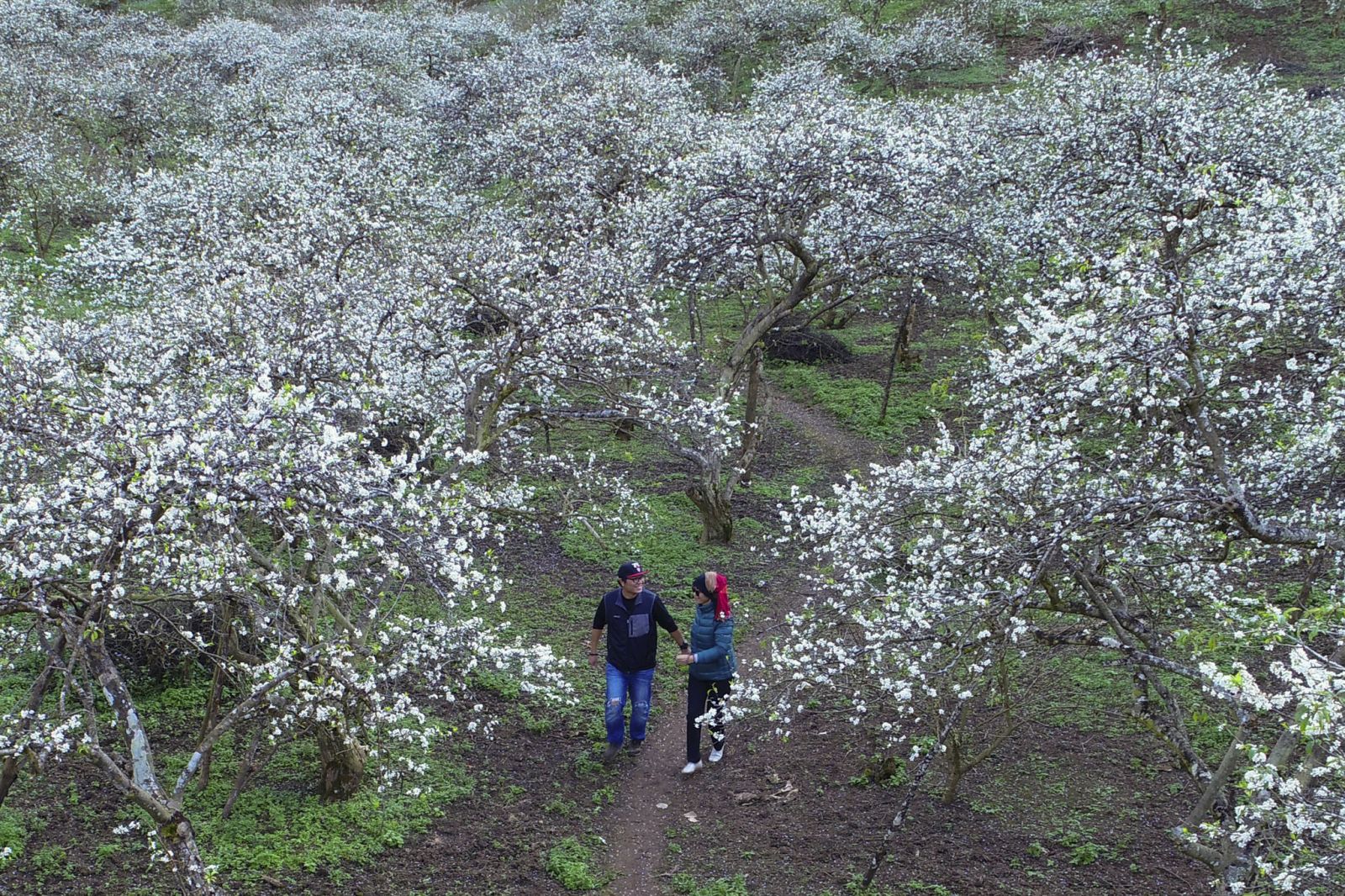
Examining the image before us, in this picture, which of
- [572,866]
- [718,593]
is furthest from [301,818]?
[718,593]

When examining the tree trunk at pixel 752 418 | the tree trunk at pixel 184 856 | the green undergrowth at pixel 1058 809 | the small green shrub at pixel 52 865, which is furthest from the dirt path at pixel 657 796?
the tree trunk at pixel 752 418

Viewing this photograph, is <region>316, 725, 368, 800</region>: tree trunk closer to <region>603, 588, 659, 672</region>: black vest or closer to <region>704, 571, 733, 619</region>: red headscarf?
<region>603, 588, 659, 672</region>: black vest

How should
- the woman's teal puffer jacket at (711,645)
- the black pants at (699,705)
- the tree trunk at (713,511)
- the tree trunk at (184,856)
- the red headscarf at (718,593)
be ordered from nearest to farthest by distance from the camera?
the tree trunk at (184,856) → the red headscarf at (718,593) → the woman's teal puffer jacket at (711,645) → the black pants at (699,705) → the tree trunk at (713,511)

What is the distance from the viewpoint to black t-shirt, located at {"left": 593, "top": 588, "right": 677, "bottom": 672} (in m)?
9.16

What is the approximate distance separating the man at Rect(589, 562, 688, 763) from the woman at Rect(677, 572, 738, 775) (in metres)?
0.22

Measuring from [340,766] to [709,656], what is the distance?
135 inches

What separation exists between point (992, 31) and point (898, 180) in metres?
32.6

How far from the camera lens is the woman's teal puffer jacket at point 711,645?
8.88 m

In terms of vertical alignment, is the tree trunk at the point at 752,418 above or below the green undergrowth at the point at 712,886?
above

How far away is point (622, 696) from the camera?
9.39 metres

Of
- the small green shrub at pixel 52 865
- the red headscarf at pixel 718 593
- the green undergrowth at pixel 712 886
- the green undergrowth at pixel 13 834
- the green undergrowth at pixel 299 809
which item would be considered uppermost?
the red headscarf at pixel 718 593

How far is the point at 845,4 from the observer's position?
46.9 m

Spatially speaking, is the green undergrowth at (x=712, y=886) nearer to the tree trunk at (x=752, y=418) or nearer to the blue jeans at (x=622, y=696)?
the blue jeans at (x=622, y=696)

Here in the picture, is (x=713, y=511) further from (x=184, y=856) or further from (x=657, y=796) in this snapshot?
(x=184, y=856)
